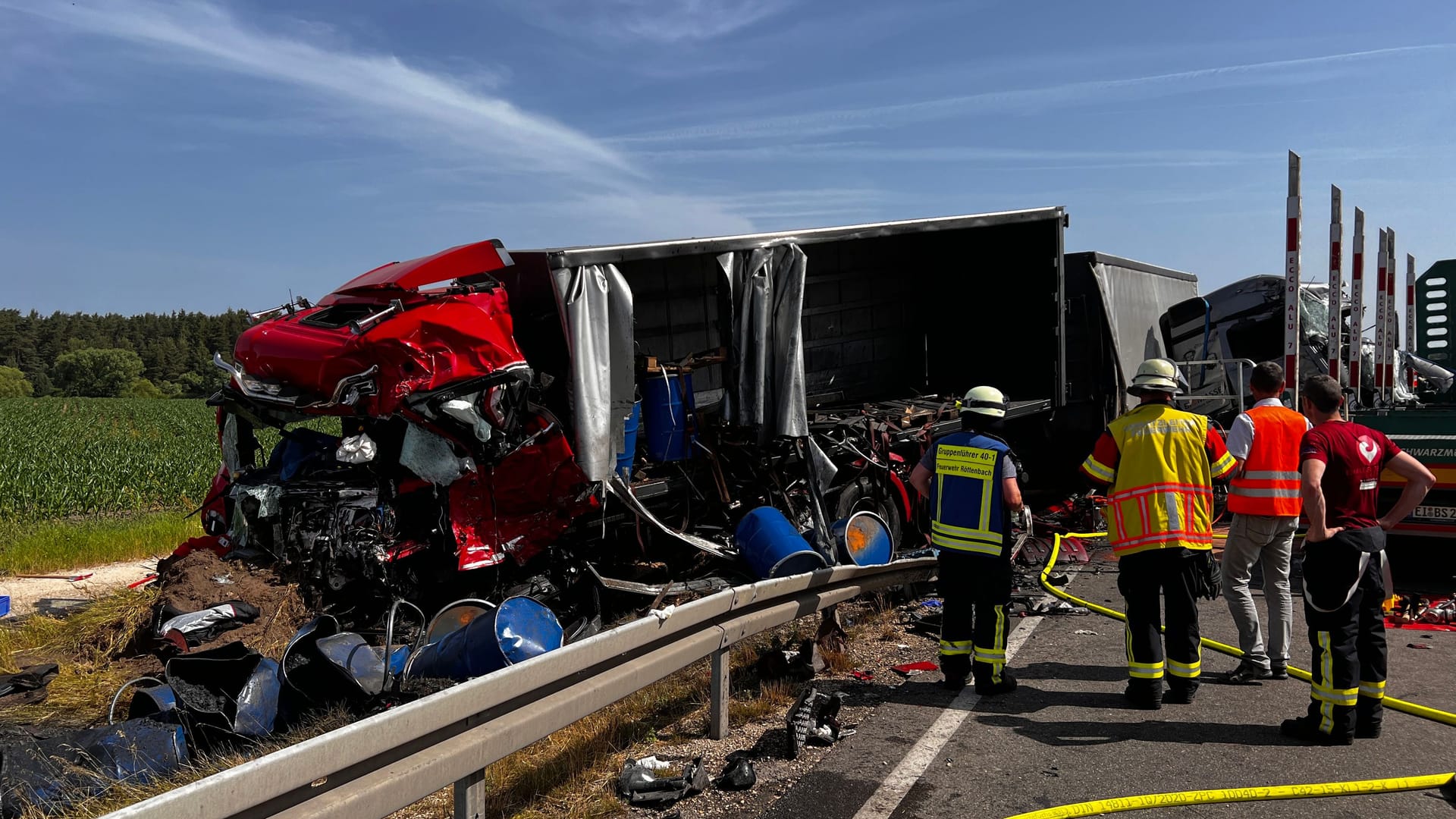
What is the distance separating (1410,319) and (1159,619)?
449 inches

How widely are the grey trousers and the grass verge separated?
909cm

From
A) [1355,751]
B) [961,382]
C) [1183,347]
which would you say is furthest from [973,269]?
[1355,751]

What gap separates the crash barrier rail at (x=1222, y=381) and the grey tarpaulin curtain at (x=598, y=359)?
6.84 metres

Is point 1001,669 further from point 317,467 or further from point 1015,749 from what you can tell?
point 317,467

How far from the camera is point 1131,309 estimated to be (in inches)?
435

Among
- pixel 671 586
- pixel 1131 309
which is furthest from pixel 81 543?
pixel 1131 309

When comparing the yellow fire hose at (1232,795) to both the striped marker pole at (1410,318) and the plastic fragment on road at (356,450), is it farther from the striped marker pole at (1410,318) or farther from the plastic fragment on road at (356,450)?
the striped marker pole at (1410,318)

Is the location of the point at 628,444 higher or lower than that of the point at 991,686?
higher

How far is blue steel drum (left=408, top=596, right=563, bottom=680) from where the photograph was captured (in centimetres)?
417

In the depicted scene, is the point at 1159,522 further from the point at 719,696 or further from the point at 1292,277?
the point at 1292,277

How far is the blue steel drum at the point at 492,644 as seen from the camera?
13.7ft

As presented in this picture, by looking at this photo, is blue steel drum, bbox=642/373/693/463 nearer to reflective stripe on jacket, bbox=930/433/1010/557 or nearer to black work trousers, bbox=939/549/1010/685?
reflective stripe on jacket, bbox=930/433/1010/557

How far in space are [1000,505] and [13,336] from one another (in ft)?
336

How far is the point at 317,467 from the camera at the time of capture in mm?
5891
